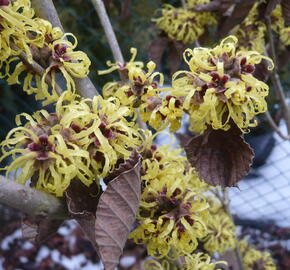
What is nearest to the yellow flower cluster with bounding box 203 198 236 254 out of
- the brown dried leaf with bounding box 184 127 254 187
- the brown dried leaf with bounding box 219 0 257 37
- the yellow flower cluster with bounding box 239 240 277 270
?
the yellow flower cluster with bounding box 239 240 277 270

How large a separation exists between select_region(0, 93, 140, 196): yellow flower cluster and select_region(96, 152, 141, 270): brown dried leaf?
25mm

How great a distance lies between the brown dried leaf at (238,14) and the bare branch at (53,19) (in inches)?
19.1

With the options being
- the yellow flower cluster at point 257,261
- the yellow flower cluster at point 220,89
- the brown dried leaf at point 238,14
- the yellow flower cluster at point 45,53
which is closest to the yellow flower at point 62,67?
the yellow flower cluster at point 45,53

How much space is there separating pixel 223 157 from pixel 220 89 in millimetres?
104

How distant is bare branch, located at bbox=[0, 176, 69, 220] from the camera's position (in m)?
0.44

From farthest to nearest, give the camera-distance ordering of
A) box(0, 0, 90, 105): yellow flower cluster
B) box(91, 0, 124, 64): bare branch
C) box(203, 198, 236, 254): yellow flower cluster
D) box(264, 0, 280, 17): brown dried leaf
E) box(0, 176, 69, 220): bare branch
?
box(203, 198, 236, 254): yellow flower cluster < box(264, 0, 280, 17): brown dried leaf < box(91, 0, 124, 64): bare branch < box(0, 0, 90, 105): yellow flower cluster < box(0, 176, 69, 220): bare branch

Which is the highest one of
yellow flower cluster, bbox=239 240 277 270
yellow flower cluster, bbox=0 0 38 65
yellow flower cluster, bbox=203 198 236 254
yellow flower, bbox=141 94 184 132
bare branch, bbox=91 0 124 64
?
yellow flower cluster, bbox=0 0 38 65

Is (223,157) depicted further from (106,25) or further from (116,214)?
(106,25)

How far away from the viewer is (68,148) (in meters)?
0.50

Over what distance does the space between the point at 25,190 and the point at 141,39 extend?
2.37 meters

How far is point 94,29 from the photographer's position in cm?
276

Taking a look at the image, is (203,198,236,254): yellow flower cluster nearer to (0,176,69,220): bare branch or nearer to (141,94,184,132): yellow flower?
(141,94,184,132): yellow flower

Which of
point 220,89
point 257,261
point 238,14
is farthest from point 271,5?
point 257,261

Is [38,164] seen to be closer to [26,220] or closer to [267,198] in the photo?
[26,220]
